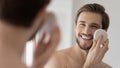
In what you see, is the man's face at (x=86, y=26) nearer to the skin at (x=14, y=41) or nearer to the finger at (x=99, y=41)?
the finger at (x=99, y=41)

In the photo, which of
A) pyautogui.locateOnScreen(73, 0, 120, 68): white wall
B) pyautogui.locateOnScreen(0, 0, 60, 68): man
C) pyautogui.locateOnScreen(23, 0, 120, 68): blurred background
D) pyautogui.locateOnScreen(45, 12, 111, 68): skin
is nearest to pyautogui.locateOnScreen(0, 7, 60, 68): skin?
pyautogui.locateOnScreen(0, 0, 60, 68): man

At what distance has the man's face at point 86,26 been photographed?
1.19 meters

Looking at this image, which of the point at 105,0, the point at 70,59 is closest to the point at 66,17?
the point at 105,0

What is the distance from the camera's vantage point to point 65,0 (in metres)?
2.03

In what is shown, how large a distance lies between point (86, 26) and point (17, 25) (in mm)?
1032

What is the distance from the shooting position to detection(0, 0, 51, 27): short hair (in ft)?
0.57

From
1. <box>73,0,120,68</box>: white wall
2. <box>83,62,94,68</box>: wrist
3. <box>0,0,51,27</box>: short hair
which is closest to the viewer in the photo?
<box>0,0,51,27</box>: short hair

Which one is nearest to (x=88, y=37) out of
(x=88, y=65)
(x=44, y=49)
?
(x=88, y=65)

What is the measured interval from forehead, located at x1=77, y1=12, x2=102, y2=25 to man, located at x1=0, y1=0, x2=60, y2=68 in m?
1.01

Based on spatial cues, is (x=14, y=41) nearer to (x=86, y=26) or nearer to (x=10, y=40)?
(x=10, y=40)

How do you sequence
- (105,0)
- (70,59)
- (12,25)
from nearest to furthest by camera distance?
(12,25) → (70,59) → (105,0)

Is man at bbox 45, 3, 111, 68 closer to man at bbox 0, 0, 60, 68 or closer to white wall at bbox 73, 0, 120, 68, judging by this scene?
white wall at bbox 73, 0, 120, 68

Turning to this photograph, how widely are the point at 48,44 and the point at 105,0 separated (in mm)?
1835

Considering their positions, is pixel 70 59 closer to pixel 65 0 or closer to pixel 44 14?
pixel 65 0
